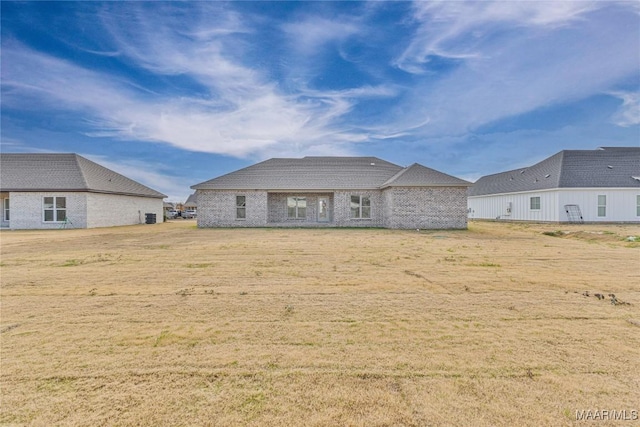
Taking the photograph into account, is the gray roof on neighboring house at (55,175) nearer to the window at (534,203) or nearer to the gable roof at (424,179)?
the gable roof at (424,179)

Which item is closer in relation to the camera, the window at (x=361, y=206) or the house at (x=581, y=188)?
the window at (x=361, y=206)

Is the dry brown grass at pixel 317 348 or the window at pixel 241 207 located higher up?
the window at pixel 241 207

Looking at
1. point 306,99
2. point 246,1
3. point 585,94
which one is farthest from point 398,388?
point 585,94

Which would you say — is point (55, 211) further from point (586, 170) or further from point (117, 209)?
point (586, 170)

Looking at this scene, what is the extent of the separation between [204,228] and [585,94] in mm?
35139

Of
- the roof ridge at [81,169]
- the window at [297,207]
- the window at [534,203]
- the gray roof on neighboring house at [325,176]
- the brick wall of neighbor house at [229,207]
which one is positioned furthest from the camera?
the window at [534,203]

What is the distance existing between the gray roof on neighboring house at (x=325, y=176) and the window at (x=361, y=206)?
882mm

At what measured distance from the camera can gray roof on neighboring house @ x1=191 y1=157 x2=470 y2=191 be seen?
19906mm

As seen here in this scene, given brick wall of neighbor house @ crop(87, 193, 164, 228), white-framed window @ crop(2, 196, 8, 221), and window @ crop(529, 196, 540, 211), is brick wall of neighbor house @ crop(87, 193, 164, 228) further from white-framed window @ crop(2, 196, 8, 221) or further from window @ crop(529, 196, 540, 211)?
window @ crop(529, 196, 540, 211)

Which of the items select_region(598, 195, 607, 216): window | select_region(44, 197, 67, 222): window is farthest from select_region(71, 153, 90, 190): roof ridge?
select_region(598, 195, 607, 216): window

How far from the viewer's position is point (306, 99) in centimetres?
2661

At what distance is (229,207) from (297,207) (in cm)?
515

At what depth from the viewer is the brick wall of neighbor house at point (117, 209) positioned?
21433mm

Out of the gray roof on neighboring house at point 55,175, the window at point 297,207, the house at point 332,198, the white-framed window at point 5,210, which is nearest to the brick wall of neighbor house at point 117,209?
the gray roof on neighboring house at point 55,175
